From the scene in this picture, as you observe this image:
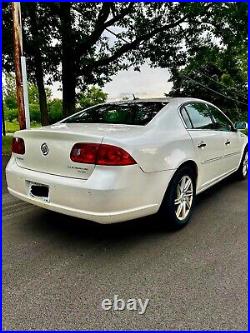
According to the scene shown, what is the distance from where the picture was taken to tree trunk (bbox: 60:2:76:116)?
27.0 feet

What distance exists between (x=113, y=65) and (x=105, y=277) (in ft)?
30.8

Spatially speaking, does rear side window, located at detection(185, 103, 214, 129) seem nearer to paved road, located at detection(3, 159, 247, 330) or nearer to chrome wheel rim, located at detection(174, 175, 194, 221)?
chrome wheel rim, located at detection(174, 175, 194, 221)

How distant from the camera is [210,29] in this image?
29.1ft

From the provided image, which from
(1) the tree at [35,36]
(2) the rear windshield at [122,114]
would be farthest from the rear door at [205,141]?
(1) the tree at [35,36]

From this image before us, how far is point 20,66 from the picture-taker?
4961mm

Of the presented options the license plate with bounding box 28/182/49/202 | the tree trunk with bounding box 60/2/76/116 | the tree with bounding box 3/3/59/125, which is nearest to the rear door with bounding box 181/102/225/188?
the license plate with bounding box 28/182/49/202

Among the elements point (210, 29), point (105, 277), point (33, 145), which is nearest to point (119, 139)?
point (33, 145)

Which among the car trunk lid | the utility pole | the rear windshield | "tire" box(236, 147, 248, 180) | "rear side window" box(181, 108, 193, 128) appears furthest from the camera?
"tire" box(236, 147, 248, 180)

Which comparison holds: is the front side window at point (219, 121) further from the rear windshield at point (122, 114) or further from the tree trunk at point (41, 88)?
the tree trunk at point (41, 88)

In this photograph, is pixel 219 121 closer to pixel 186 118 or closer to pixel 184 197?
pixel 186 118

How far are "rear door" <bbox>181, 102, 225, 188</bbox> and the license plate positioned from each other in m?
1.75

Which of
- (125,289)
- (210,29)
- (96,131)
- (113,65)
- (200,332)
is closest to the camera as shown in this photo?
(200,332)

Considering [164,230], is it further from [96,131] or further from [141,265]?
[96,131]

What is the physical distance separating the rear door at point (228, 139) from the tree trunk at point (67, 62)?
17.8 ft
